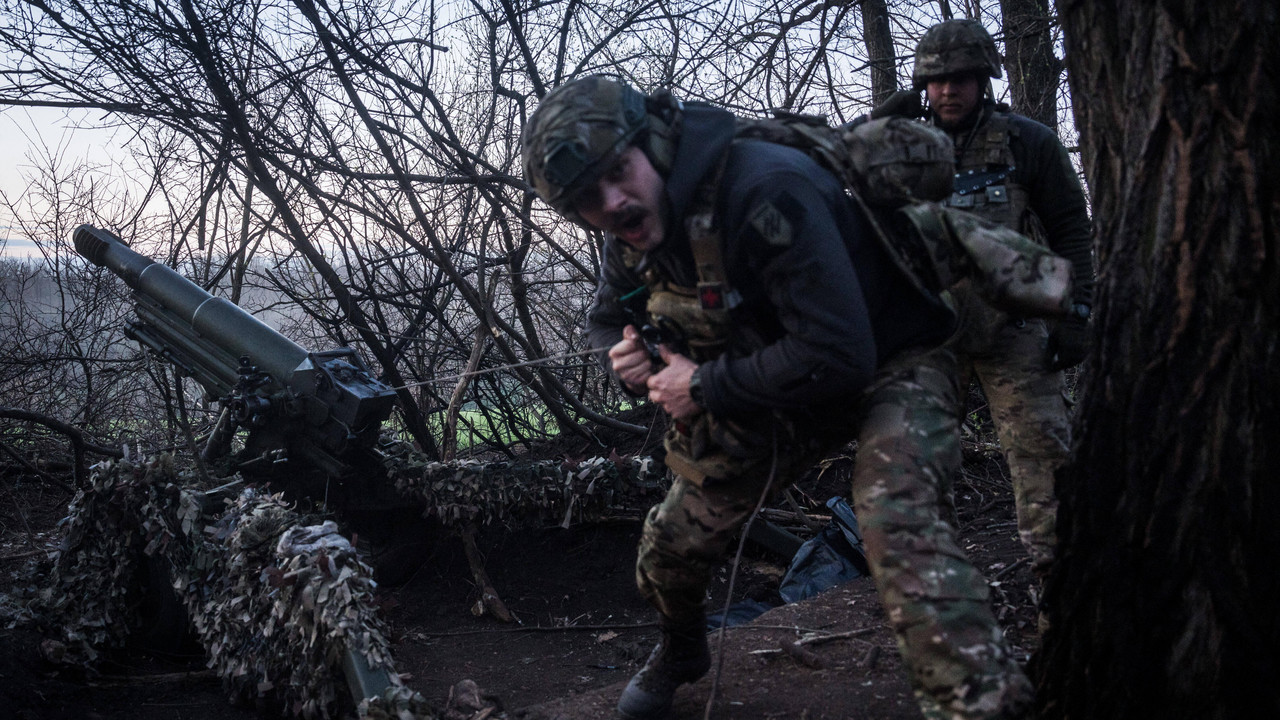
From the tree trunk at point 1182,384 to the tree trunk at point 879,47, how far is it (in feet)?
14.0

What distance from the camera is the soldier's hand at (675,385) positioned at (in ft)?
7.50

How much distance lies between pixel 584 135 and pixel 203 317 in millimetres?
4019

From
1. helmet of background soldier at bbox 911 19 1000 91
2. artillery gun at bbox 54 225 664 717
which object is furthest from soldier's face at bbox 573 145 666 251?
artillery gun at bbox 54 225 664 717

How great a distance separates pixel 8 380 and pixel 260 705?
556 centimetres

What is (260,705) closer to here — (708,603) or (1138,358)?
(708,603)

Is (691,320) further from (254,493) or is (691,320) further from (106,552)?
(106,552)

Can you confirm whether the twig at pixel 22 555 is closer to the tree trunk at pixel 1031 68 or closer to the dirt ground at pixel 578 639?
the dirt ground at pixel 578 639

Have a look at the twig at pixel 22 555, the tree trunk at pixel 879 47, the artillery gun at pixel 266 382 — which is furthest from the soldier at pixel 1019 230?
the twig at pixel 22 555

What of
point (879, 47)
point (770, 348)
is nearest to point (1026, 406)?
point (770, 348)

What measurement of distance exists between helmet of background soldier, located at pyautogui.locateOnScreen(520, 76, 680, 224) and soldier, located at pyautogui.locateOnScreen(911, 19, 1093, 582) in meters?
1.31

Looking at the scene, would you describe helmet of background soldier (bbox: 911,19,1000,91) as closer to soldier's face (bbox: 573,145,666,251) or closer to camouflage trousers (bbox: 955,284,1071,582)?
camouflage trousers (bbox: 955,284,1071,582)

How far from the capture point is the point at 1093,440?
82.4 inches

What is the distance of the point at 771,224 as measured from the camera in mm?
1975

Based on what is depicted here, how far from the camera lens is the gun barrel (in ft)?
16.4
